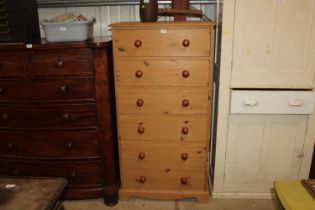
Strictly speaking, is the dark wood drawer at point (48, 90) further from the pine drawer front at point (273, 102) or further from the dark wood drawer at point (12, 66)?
the pine drawer front at point (273, 102)

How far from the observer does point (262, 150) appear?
1829 mm

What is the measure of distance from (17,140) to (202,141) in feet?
3.97

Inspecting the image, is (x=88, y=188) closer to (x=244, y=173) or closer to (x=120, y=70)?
(x=120, y=70)

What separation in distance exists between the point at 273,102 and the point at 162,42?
30.0 inches

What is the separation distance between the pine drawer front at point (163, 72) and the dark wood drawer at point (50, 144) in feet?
1.49

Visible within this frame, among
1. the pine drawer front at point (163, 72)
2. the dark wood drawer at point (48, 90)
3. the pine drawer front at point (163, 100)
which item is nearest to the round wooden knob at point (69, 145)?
the dark wood drawer at point (48, 90)

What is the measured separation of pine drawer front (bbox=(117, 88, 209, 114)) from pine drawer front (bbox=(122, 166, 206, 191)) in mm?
413

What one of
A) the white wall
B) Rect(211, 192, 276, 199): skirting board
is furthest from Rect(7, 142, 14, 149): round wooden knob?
Rect(211, 192, 276, 199): skirting board

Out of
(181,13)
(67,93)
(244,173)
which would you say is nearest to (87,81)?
(67,93)

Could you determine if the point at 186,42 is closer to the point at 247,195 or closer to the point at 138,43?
the point at 138,43

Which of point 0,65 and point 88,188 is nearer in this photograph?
point 0,65

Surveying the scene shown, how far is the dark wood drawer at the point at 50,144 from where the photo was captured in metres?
1.80

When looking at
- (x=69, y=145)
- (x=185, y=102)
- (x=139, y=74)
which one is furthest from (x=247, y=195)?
(x=69, y=145)

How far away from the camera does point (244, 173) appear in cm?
189
